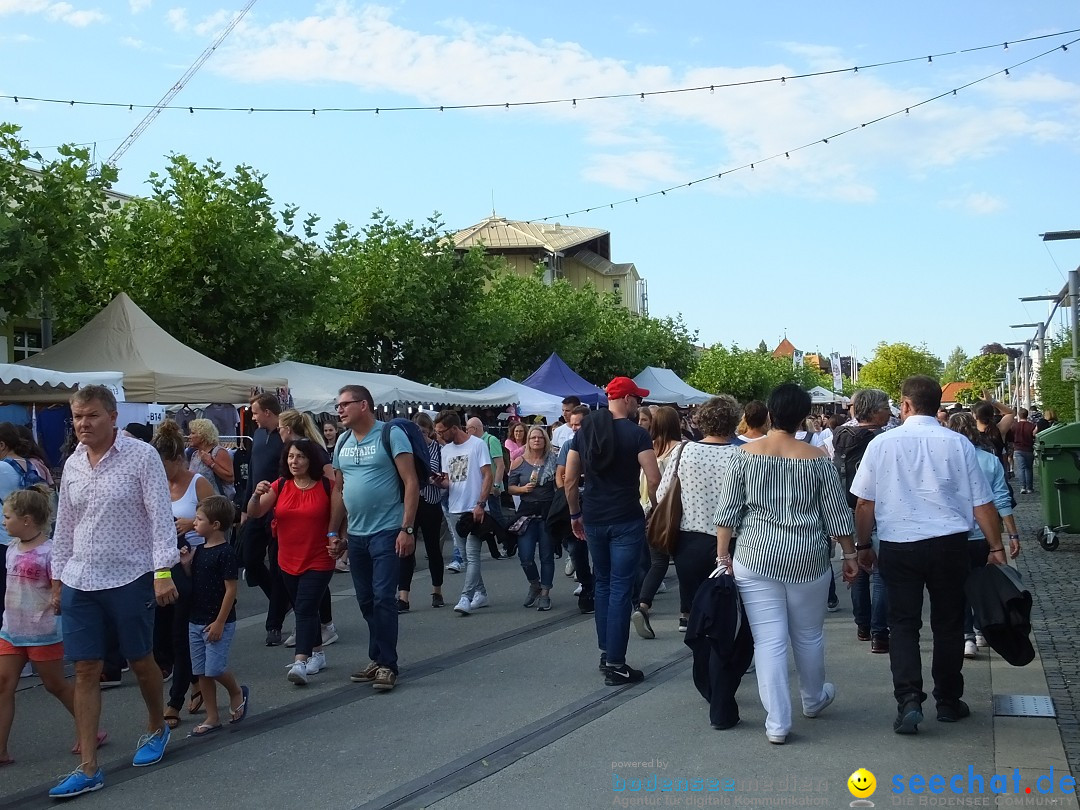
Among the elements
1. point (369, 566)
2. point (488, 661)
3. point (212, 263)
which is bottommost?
point (488, 661)

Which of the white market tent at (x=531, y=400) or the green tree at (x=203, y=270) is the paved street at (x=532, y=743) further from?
the white market tent at (x=531, y=400)

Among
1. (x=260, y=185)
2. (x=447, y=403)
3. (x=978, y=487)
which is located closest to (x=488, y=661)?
(x=978, y=487)

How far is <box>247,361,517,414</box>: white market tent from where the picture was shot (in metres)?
15.9

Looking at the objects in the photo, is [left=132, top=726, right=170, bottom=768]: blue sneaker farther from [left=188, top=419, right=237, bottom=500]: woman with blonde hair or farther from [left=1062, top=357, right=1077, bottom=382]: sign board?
[left=1062, top=357, right=1077, bottom=382]: sign board

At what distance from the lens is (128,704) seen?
7191 mm

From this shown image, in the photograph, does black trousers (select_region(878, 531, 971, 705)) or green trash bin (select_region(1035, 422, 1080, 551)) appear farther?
green trash bin (select_region(1035, 422, 1080, 551))

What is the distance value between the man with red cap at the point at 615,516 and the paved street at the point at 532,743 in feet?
1.09

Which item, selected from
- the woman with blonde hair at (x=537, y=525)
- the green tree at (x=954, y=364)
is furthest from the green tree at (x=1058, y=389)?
the green tree at (x=954, y=364)

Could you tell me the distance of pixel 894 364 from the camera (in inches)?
4744

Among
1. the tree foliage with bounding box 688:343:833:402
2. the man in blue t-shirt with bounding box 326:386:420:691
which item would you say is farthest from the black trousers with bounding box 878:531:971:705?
the tree foliage with bounding box 688:343:833:402

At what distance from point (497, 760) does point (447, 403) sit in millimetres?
13914

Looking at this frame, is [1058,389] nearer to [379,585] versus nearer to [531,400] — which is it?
[531,400]

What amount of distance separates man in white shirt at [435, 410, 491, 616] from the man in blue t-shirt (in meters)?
2.98

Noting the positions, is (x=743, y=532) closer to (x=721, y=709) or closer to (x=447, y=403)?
(x=721, y=709)
